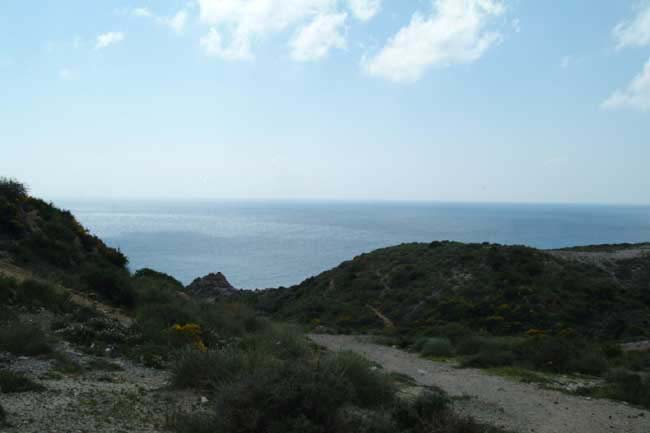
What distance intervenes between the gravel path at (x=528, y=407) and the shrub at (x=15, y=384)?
588 cm

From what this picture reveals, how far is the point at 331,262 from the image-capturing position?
80875 mm

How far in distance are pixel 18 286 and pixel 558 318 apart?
21082 millimetres

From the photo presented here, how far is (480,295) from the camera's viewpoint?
26.4 m

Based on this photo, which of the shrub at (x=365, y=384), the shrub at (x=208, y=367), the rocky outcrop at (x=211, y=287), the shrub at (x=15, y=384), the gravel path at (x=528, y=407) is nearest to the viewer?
the shrub at (x=15, y=384)

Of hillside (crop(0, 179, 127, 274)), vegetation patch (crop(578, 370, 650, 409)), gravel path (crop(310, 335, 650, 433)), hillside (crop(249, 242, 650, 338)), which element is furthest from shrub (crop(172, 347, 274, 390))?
hillside (crop(249, 242, 650, 338))

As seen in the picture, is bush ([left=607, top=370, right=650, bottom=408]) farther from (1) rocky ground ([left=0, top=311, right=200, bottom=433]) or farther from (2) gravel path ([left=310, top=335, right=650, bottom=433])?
(1) rocky ground ([left=0, top=311, right=200, bottom=433])

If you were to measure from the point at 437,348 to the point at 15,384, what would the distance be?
13.6 meters

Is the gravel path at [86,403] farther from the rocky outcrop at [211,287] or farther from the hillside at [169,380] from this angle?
the rocky outcrop at [211,287]

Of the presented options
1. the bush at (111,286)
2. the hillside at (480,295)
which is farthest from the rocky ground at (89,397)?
the hillside at (480,295)

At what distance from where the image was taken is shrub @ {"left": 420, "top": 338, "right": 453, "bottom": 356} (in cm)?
1691

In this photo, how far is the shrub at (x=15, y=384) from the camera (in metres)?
5.95

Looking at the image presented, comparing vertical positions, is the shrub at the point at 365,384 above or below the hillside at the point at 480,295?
above

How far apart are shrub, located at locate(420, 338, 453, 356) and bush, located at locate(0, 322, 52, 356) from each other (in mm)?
12261

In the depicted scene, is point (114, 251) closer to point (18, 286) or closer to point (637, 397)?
point (18, 286)
